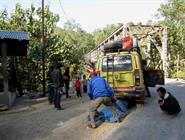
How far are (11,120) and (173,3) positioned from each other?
36.9 meters

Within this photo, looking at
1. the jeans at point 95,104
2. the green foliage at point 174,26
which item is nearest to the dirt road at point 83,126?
the jeans at point 95,104

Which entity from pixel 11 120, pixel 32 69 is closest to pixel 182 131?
pixel 11 120

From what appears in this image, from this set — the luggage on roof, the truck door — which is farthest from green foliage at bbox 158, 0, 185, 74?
the truck door

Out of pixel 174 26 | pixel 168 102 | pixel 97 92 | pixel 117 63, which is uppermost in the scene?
pixel 174 26

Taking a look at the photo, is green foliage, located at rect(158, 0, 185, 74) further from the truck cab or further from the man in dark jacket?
the man in dark jacket

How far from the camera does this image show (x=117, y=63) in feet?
45.8

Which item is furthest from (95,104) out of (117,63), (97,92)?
(117,63)

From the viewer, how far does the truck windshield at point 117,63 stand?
540 inches

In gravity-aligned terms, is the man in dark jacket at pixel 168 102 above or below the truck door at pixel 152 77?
below

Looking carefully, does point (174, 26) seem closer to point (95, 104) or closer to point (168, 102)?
point (168, 102)

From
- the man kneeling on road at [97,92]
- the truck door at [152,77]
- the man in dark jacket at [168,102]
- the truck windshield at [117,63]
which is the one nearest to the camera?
the man kneeling on road at [97,92]

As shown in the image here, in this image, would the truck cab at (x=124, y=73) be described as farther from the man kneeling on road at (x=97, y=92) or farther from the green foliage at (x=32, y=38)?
the green foliage at (x=32, y=38)

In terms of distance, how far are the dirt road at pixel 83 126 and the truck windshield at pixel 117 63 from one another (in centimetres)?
164

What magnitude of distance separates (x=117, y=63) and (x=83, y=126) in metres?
4.10
